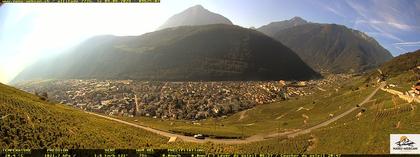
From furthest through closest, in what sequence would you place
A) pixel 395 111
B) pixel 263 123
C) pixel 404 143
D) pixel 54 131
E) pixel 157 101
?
pixel 157 101, pixel 263 123, pixel 395 111, pixel 404 143, pixel 54 131

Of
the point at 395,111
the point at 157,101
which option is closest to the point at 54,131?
the point at 395,111

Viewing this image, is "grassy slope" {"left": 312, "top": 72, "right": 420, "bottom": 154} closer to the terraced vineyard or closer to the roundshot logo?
the terraced vineyard

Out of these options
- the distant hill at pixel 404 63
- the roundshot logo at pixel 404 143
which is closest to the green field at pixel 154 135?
the roundshot logo at pixel 404 143

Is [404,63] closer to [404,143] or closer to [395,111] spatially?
[395,111]

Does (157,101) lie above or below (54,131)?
below

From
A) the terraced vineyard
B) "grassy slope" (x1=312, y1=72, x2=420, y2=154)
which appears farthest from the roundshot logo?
the terraced vineyard

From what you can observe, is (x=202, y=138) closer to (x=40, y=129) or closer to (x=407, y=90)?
(x=40, y=129)

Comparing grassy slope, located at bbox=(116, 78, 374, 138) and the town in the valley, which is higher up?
grassy slope, located at bbox=(116, 78, 374, 138)

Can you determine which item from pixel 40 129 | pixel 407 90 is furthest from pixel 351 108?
pixel 40 129
